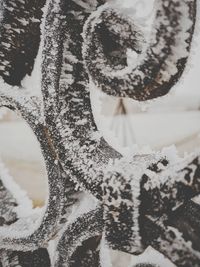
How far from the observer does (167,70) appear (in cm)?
55

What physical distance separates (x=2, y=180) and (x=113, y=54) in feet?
1.75

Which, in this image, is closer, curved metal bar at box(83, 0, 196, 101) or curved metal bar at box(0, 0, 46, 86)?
curved metal bar at box(83, 0, 196, 101)

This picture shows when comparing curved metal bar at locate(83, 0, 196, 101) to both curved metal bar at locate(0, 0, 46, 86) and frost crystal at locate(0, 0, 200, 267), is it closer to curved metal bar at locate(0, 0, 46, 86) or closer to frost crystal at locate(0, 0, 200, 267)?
frost crystal at locate(0, 0, 200, 267)

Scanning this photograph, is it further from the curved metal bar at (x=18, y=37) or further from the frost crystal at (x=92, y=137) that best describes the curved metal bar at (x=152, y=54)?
the curved metal bar at (x=18, y=37)

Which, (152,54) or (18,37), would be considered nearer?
(152,54)

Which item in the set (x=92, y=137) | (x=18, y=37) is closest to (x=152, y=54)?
(x=92, y=137)

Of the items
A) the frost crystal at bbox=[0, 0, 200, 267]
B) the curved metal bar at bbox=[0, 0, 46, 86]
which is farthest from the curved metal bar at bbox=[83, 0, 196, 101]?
the curved metal bar at bbox=[0, 0, 46, 86]

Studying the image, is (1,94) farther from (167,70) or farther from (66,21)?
(167,70)

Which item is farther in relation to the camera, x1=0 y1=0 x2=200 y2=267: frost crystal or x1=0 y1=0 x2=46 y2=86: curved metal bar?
x1=0 y1=0 x2=46 y2=86: curved metal bar

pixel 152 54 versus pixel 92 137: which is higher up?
pixel 152 54

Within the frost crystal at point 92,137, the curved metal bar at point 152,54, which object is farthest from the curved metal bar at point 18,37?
the curved metal bar at point 152,54

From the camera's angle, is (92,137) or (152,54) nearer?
(152,54)

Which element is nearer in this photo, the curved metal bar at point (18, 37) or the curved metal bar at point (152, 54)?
the curved metal bar at point (152, 54)

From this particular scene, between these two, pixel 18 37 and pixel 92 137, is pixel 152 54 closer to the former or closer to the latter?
pixel 92 137
